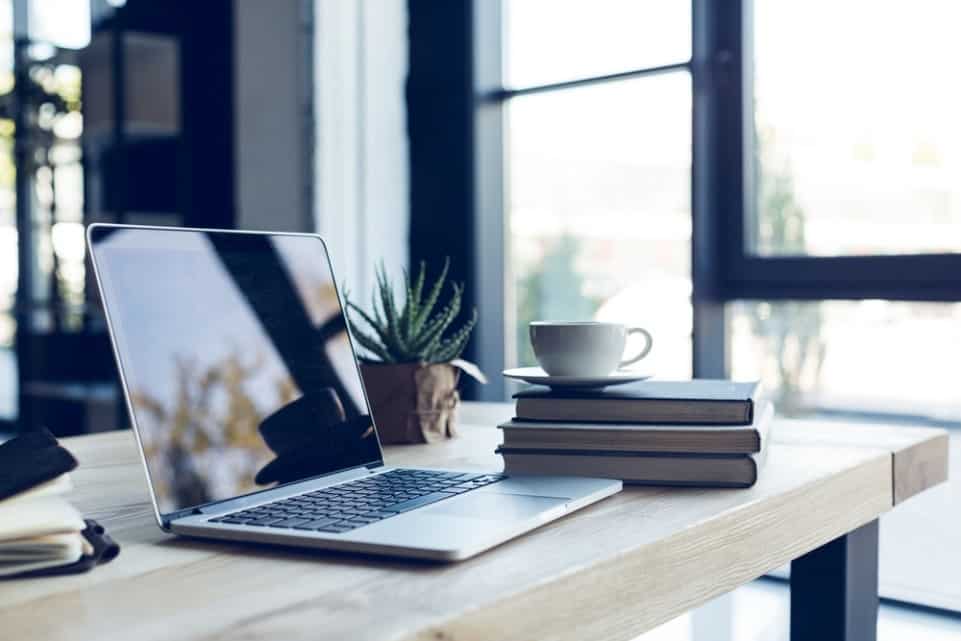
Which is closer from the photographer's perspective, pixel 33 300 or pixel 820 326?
pixel 820 326

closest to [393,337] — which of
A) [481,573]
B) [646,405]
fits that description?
[646,405]

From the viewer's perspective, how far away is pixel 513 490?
842 millimetres

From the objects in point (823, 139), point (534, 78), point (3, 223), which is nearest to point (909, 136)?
point (823, 139)

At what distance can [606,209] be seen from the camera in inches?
106

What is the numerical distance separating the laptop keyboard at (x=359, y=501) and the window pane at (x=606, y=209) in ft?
→ 5.42

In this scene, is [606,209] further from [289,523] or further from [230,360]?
[289,523]

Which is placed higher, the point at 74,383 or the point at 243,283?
the point at 243,283

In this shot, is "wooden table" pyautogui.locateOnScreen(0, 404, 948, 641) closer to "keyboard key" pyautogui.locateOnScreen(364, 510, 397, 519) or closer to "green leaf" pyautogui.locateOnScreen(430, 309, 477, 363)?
"keyboard key" pyautogui.locateOnScreen(364, 510, 397, 519)

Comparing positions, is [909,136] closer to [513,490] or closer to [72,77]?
[513,490]

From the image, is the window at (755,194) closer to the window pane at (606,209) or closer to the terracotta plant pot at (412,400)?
the window pane at (606,209)

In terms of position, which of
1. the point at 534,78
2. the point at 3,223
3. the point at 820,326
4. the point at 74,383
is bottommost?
the point at 74,383

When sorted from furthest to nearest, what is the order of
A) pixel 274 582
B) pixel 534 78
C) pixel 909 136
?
pixel 534 78 → pixel 909 136 → pixel 274 582

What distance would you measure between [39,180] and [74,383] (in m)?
0.64

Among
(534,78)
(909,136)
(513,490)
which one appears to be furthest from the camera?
(534,78)
